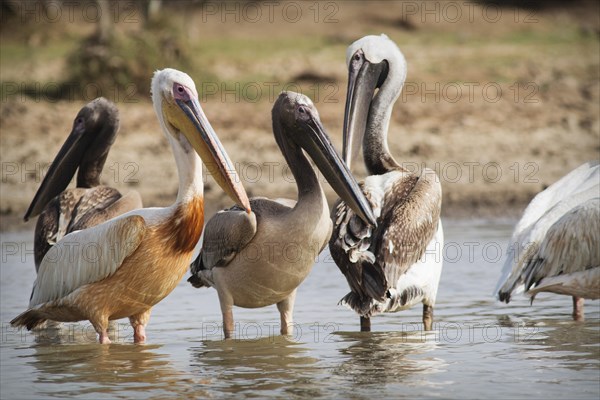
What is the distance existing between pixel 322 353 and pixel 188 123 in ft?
5.10

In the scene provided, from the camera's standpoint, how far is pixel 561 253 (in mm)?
6859

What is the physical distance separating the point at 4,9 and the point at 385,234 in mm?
16626

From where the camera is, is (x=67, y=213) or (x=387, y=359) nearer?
(x=387, y=359)

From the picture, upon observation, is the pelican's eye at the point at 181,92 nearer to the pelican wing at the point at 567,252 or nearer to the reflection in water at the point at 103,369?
the reflection in water at the point at 103,369

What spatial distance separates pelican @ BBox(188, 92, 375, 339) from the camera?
6.11 meters

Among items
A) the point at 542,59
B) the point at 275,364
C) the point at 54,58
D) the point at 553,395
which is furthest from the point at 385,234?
the point at 54,58

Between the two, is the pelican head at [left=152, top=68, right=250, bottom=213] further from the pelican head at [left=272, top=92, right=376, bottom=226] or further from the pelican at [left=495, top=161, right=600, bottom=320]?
the pelican at [left=495, top=161, right=600, bottom=320]

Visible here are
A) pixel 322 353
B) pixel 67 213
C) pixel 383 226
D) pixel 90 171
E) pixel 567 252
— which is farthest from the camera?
pixel 90 171

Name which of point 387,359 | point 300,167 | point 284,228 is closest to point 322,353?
point 387,359

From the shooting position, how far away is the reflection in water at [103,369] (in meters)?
5.46

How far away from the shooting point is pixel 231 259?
6344mm

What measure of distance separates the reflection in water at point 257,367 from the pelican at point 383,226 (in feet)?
1.61

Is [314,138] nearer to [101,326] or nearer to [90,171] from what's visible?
[101,326]

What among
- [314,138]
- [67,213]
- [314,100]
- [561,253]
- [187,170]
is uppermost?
[314,100]
